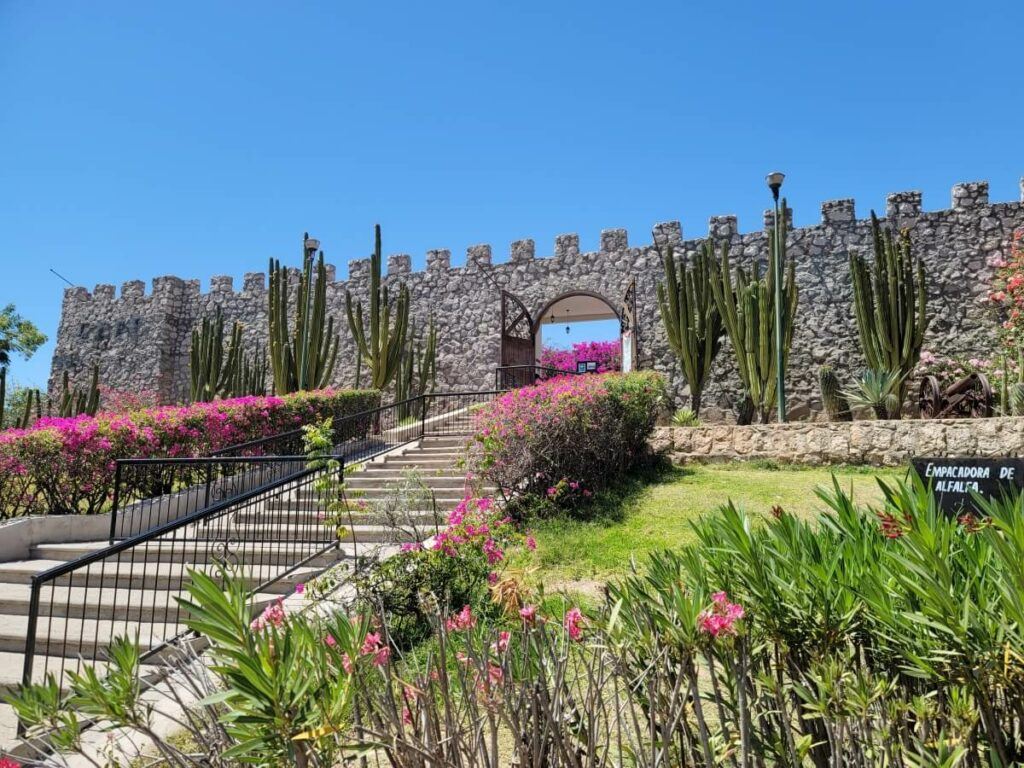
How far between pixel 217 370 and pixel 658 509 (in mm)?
15320

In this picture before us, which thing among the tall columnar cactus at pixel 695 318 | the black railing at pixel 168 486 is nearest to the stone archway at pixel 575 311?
the tall columnar cactus at pixel 695 318

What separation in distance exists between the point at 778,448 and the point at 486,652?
928 cm

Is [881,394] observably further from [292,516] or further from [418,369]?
[418,369]

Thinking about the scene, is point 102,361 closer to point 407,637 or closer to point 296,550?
point 296,550

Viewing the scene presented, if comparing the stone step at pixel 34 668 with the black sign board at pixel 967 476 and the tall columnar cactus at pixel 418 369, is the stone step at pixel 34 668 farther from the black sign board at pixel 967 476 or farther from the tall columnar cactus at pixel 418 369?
the tall columnar cactus at pixel 418 369

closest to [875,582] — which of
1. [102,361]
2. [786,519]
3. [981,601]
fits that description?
[981,601]

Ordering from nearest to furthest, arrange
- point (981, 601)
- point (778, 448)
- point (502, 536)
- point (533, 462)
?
point (981, 601), point (502, 536), point (533, 462), point (778, 448)

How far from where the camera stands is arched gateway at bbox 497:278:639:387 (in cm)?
1541

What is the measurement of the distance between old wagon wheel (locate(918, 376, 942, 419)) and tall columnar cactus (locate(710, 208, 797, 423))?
2.49m

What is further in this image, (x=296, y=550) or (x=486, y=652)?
(x=296, y=550)

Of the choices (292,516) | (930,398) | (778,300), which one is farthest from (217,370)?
(930,398)

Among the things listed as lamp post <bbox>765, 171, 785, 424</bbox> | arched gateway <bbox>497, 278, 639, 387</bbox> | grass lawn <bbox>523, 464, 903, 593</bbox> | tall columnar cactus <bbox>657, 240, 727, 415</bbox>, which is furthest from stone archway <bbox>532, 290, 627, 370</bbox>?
grass lawn <bbox>523, 464, 903, 593</bbox>

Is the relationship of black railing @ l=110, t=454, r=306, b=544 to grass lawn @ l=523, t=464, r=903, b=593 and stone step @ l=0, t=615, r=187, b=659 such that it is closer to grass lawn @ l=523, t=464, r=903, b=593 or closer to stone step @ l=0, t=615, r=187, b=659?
stone step @ l=0, t=615, r=187, b=659

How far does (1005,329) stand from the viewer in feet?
40.1
